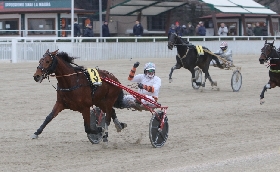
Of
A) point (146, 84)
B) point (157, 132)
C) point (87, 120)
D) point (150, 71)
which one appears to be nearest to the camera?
point (87, 120)

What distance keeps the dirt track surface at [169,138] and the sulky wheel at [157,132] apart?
0.33ft

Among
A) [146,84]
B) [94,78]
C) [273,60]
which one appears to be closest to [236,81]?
[273,60]

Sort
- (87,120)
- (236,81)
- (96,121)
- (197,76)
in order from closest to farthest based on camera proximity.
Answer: (87,120), (96,121), (236,81), (197,76)

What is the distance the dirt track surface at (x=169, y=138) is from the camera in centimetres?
830

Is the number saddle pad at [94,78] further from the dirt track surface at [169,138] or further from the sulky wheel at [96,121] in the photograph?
the dirt track surface at [169,138]

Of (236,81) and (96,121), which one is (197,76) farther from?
(96,121)

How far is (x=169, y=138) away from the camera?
34.3 feet

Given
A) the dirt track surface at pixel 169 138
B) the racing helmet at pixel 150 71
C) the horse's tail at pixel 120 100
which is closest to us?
the dirt track surface at pixel 169 138

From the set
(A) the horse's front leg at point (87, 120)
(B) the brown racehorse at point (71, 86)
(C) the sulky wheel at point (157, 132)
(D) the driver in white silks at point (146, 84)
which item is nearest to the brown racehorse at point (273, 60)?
(D) the driver in white silks at point (146, 84)

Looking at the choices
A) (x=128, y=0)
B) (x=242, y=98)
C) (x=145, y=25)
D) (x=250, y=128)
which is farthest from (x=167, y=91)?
(x=145, y=25)

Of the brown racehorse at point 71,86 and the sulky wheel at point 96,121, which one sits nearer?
the brown racehorse at point 71,86

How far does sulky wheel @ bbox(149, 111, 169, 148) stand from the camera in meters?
→ 9.40

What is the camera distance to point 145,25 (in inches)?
1528

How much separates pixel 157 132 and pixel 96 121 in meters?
0.91
